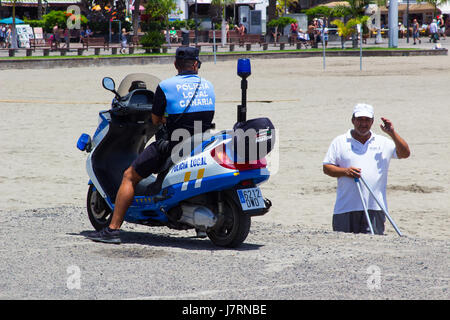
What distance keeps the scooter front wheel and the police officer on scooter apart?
0.54 meters

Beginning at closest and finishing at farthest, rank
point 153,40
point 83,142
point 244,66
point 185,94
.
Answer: point 244,66 < point 185,94 < point 83,142 < point 153,40

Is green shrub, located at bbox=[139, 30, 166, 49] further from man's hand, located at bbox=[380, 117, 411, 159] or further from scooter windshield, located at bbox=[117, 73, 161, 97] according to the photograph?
man's hand, located at bbox=[380, 117, 411, 159]

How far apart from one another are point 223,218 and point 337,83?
63.1ft

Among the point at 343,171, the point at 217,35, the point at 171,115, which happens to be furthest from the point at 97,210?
the point at 217,35

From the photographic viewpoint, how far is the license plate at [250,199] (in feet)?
20.2

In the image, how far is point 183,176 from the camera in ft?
21.0

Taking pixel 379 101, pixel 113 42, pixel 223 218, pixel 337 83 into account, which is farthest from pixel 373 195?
pixel 113 42

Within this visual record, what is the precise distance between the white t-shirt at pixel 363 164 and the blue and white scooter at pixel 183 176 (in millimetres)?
874

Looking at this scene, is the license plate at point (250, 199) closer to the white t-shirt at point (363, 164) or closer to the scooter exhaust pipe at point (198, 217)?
the scooter exhaust pipe at point (198, 217)

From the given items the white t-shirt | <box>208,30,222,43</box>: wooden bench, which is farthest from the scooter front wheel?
<box>208,30,222,43</box>: wooden bench

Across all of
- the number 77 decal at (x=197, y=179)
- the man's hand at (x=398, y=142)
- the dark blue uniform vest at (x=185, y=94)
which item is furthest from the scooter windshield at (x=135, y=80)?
the man's hand at (x=398, y=142)

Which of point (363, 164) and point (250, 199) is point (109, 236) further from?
point (363, 164)

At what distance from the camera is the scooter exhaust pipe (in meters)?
6.31

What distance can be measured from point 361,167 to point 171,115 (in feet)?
5.49
